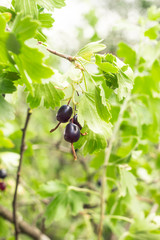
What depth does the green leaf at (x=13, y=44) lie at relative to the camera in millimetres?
488

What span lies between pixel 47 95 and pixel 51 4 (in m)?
0.24

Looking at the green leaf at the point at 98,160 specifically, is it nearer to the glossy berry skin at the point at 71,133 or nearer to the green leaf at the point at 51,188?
the green leaf at the point at 51,188

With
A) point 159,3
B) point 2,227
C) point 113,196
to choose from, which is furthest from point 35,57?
point 159,3

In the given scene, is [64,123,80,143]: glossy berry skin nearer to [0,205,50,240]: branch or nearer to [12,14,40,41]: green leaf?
[12,14,40,41]: green leaf

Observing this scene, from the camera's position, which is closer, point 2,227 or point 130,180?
point 130,180

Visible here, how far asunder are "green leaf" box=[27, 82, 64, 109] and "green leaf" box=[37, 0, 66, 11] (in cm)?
20

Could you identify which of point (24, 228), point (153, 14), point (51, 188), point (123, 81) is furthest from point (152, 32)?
point (24, 228)

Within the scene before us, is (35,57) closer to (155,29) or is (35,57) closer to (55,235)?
(155,29)

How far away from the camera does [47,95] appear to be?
0.72m

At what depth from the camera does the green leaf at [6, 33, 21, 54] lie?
49 cm

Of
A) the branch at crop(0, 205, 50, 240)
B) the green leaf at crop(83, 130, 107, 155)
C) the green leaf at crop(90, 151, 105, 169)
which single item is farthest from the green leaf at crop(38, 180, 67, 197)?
the green leaf at crop(83, 130, 107, 155)

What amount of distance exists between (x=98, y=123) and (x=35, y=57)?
238mm

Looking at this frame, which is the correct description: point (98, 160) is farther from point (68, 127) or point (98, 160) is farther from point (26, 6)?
point (26, 6)

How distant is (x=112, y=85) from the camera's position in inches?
→ 26.1
